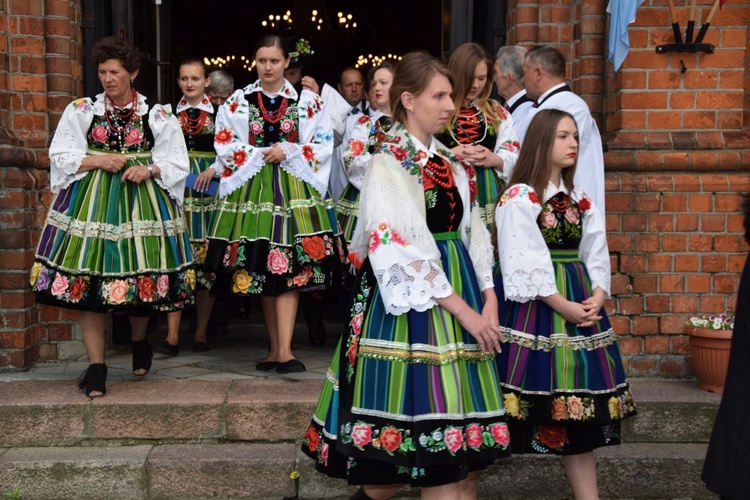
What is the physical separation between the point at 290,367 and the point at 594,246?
221 centimetres

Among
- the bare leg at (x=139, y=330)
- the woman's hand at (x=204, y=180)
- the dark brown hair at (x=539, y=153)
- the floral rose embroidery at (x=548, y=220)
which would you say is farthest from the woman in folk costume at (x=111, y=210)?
the floral rose embroidery at (x=548, y=220)

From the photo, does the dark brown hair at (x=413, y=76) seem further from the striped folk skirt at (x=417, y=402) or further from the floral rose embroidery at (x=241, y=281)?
the floral rose embroidery at (x=241, y=281)

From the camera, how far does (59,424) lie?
4961mm

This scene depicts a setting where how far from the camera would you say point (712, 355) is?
17.4 feet

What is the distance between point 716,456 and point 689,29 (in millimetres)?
3374

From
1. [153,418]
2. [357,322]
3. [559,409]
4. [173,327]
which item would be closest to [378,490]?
[357,322]

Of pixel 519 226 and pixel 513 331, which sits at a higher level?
pixel 519 226

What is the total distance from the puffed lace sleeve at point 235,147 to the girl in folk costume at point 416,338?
2.28 metres

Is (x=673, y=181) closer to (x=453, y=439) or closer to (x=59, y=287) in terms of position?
(x=453, y=439)

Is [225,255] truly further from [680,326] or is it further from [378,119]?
[680,326]

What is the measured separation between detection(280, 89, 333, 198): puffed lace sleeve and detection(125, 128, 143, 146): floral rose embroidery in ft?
2.75

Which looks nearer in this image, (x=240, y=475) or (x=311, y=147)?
(x=240, y=475)

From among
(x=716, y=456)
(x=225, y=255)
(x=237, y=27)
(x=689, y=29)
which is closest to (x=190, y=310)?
(x=225, y=255)

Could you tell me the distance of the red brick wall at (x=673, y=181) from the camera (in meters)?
5.67
